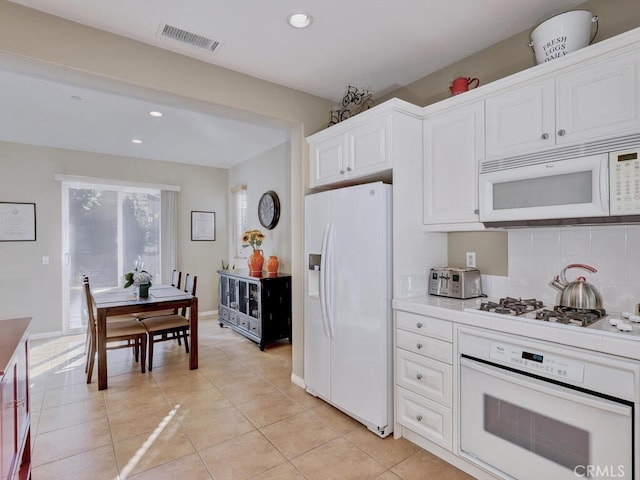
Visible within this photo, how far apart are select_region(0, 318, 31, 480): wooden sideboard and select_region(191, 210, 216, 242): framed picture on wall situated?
4.24 metres

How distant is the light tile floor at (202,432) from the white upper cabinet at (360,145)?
189cm

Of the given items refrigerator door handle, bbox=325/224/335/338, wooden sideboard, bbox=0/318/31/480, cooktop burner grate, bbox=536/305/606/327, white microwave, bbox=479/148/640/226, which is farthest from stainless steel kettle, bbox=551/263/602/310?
wooden sideboard, bbox=0/318/31/480

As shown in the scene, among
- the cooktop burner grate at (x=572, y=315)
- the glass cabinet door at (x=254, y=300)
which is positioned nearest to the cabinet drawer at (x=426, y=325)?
the cooktop burner grate at (x=572, y=315)

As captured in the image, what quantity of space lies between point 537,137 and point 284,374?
2991 mm

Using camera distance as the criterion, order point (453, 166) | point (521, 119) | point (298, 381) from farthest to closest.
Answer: point (298, 381) < point (453, 166) < point (521, 119)

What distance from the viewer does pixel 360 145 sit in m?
2.63

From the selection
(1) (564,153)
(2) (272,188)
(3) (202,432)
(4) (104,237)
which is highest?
(2) (272,188)

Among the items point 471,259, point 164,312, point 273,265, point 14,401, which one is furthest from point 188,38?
point 164,312

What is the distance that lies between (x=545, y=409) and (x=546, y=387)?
0.11 meters

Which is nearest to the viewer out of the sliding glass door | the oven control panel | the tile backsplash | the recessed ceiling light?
the oven control panel

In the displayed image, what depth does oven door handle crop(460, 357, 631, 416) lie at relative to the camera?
147cm

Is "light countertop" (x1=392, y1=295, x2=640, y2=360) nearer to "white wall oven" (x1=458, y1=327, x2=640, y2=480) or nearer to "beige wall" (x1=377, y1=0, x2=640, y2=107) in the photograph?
"white wall oven" (x1=458, y1=327, x2=640, y2=480)

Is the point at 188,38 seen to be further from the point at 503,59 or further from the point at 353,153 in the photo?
the point at 503,59

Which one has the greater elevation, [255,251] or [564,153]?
[564,153]
